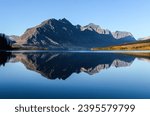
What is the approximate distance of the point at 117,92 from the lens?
19.5 metres

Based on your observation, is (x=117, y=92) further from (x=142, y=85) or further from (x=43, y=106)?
(x=43, y=106)

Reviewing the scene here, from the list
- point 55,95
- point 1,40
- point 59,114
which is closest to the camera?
point 59,114

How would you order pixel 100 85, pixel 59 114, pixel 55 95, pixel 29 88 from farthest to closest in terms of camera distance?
pixel 100 85 → pixel 29 88 → pixel 55 95 → pixel 59 114

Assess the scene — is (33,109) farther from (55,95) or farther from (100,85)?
(100,85)

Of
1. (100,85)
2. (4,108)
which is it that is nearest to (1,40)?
(100,85)

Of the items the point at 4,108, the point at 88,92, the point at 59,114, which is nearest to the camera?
the point at 59,114

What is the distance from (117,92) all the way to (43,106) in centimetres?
786

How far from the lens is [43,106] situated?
12.6 m

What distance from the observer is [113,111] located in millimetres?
12055

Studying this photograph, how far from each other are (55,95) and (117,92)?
3.87m

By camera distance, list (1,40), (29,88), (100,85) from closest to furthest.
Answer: (29,88), (100,85), (1,40)

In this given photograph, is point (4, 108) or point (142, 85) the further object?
point (142, 85)

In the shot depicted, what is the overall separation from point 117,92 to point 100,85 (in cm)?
349

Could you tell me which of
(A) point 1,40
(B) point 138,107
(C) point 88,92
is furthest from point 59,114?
(A) point 1,40
